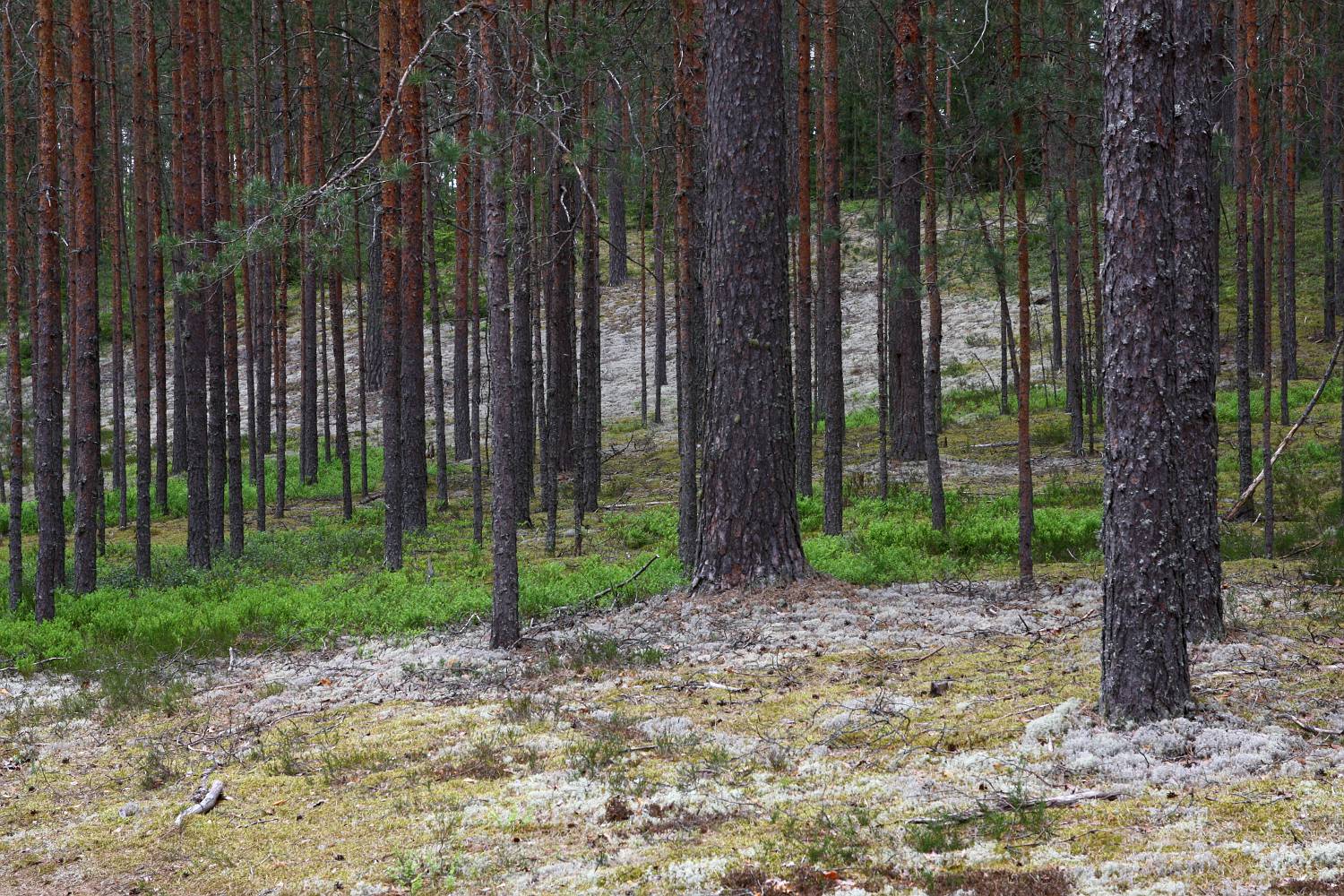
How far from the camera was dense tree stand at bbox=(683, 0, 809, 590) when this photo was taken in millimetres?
9414

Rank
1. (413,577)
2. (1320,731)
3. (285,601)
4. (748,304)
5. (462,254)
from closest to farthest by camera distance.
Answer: (1320,731) < (748,304) < (285,601) < (413,577) < (462,254)

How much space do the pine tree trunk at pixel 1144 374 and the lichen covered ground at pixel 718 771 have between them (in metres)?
0.33

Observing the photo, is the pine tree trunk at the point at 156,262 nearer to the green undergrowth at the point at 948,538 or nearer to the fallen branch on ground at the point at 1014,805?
the green undergrowth at the point at 948,538

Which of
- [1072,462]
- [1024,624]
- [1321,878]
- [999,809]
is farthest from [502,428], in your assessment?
[1072,462]

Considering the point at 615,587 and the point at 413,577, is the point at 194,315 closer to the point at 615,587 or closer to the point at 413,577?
the point at 413,577

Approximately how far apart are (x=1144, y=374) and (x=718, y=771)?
2.93 m

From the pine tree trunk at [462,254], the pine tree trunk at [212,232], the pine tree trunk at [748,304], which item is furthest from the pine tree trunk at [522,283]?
the pine tree trunk at [212,232]

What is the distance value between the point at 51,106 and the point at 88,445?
13.8 feet

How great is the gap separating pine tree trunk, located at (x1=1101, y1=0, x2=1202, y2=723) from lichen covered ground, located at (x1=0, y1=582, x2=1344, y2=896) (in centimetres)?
33

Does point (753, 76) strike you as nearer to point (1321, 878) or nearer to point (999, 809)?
point (999, 809)

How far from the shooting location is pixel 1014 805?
169 inches

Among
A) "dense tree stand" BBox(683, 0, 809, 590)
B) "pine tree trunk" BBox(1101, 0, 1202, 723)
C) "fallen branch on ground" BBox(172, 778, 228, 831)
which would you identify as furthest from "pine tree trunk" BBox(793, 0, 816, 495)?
"fallen branch on ground" BBox(172, 778, 228, 831)

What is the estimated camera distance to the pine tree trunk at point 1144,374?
4973 millimetres

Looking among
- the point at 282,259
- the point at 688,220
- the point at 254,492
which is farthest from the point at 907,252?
the point at 254,492
